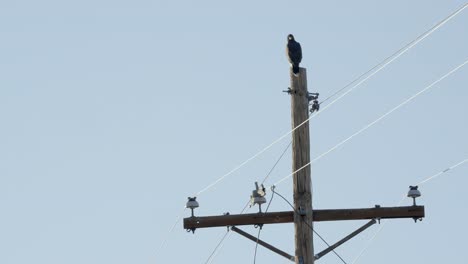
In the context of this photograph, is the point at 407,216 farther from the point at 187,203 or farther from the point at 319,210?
the point at 187,203

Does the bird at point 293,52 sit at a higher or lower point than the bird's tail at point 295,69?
higher

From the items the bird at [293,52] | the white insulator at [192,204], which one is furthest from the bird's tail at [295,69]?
→ the white insulator at [192,204]

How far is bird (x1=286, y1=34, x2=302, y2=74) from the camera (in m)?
27.5

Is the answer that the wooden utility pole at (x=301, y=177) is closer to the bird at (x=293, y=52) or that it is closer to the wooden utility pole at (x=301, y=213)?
the wooden utility pole at (x=301, y=213)

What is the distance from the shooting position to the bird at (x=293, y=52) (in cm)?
2753

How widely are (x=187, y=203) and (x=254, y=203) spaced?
2.92 feet

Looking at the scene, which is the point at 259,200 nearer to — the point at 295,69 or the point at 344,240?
the point at 344,240

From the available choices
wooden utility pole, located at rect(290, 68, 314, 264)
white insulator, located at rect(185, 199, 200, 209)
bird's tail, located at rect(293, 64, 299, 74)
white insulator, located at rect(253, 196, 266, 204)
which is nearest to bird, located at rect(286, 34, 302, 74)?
bird's tail, located at rect(293, 64, 299, 74)

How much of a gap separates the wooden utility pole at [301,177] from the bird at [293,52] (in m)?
0.65

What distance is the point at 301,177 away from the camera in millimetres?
25969

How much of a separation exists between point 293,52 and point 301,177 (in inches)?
108

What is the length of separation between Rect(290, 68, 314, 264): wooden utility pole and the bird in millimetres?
654

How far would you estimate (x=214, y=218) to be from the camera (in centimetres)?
2641

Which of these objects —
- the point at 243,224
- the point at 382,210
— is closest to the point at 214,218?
the point at 243,224
